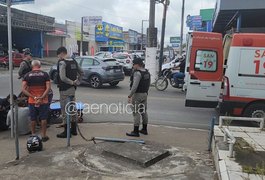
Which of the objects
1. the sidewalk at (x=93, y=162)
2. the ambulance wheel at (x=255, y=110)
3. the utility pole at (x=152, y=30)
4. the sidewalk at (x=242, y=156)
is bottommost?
the sidewalk at (x=93, y=162)

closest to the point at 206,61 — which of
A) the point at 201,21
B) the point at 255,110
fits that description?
the point at 255,110

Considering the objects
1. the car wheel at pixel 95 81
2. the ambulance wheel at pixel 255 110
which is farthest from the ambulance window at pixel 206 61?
the car wheel at pixel 95 81

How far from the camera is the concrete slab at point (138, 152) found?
5.00 metres

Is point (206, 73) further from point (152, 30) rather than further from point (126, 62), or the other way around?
point (126, 62)

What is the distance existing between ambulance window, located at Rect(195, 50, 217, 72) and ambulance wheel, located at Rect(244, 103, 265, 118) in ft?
5.68

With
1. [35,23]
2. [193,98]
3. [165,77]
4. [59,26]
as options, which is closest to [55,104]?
[193,98]

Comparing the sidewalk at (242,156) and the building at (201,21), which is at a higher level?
the building at (201,21)

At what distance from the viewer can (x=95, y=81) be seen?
15.3 meters

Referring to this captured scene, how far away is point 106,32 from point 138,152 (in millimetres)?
52002

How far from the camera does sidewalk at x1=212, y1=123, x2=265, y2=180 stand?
12.9 ft

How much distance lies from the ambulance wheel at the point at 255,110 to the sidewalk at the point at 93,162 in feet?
6.30

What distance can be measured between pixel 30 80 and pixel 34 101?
440mm

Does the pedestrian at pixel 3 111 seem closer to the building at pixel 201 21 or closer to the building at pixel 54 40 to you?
the building at pixel 201 21

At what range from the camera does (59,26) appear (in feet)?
150
